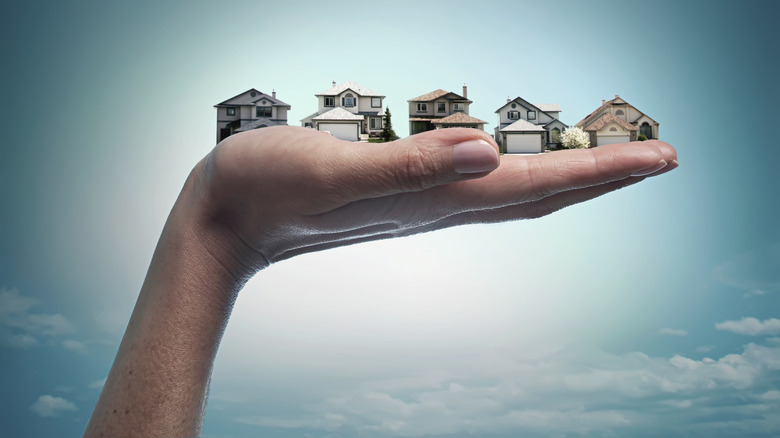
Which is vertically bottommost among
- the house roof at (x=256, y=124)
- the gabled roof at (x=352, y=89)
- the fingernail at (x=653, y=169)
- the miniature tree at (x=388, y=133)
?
the fingernail at (x=653, y=169)

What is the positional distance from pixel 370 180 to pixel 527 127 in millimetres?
4380

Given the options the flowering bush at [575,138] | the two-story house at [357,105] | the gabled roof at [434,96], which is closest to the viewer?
the flowering bush at [575,138]

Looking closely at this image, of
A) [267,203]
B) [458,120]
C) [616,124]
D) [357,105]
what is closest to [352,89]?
[357,105]

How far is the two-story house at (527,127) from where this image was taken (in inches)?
219

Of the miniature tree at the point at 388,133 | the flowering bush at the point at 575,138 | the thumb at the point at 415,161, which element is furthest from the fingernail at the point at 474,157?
the flowering bush at the point at 575,138

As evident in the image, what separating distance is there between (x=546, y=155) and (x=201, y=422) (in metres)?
1.27

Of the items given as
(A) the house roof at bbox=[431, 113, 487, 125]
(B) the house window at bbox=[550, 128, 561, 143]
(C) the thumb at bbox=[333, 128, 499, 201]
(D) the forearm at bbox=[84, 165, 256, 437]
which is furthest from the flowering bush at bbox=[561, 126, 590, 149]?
(D) the forearm at bbox=[84, 165, 256, 437]

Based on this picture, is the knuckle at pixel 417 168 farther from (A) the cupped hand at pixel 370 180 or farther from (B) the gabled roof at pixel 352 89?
(B) the gabled roof at pixel 352 89

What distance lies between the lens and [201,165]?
1.71m

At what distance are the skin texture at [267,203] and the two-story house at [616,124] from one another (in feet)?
11.9

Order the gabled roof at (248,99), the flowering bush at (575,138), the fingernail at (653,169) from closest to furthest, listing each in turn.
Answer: the fingernail at (653,169) < the flowering bush at (575,138) < the gabled roof at (248,99)

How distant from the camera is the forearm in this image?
1513mm

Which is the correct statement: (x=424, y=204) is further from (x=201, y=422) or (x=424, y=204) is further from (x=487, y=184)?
(x=201, y=422)

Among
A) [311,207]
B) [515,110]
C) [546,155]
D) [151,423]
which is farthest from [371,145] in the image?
[515,110]
